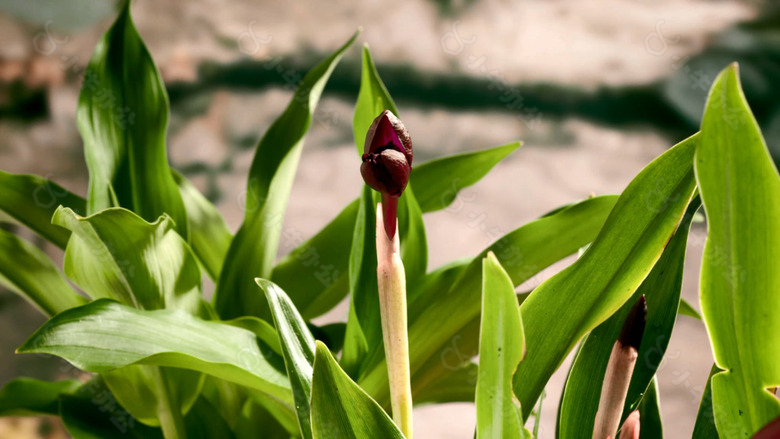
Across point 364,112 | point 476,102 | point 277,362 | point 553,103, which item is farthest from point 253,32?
point 277,362

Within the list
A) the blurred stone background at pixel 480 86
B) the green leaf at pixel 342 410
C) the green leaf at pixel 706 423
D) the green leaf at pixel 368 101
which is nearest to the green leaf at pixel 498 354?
the green leaf at pixel 342 410

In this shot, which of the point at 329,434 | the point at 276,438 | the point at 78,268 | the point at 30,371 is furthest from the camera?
the point at 30,371

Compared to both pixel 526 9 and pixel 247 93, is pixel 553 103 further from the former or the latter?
pixel 247 93

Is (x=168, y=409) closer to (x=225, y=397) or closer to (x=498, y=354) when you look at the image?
(x=225, y=397)

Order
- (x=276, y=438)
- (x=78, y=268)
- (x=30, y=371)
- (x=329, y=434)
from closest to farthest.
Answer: (x=329, y=434) → (x=78, y=268) → (x=276, y=438) → (x=30, y=371)

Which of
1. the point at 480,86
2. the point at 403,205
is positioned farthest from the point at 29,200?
the point at 480,86

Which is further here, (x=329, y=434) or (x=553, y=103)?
(x=553, y=103)
